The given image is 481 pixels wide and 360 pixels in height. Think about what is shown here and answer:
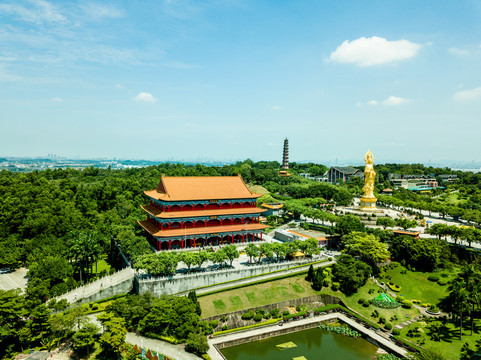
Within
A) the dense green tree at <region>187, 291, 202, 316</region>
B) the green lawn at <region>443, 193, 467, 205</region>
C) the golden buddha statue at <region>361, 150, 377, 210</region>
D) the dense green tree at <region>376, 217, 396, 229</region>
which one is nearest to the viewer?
the dense green tree at <region>187, 291, 202, 316</region>

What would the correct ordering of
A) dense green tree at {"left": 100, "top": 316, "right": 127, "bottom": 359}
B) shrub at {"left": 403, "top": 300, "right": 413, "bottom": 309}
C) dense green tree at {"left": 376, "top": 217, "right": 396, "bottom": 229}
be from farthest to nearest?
dense green tree at {"left": 376, "top": 217, "right": 396, "bottom": 229} < shrub at {"left": 403, "top": 300, "right": 413, "bottom": 309} < dense green tree at {"left": 100, "top": 316, "right": 127, "bottom": 359}

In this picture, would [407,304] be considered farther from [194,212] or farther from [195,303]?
[194,212]

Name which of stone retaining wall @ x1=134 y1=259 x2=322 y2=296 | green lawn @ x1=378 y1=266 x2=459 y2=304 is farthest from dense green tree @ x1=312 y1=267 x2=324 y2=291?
green lawn @ x1=378 y1=266 x2=459 y2=304

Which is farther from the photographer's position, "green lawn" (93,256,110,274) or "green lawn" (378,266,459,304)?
"green lawn" (93,256,110,274)

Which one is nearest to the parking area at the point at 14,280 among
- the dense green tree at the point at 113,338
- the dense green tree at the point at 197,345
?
the dense green tree at the point at 113,338

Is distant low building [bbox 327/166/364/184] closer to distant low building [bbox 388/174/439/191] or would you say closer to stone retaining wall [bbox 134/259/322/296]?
distant low building [bbox 388/174/439/191]

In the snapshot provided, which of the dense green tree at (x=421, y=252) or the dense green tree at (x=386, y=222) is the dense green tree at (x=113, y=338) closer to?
the dense green tree at (x=421, y=252)

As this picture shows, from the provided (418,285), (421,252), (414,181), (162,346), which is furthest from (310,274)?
(414,181)

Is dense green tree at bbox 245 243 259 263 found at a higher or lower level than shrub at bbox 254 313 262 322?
higher
